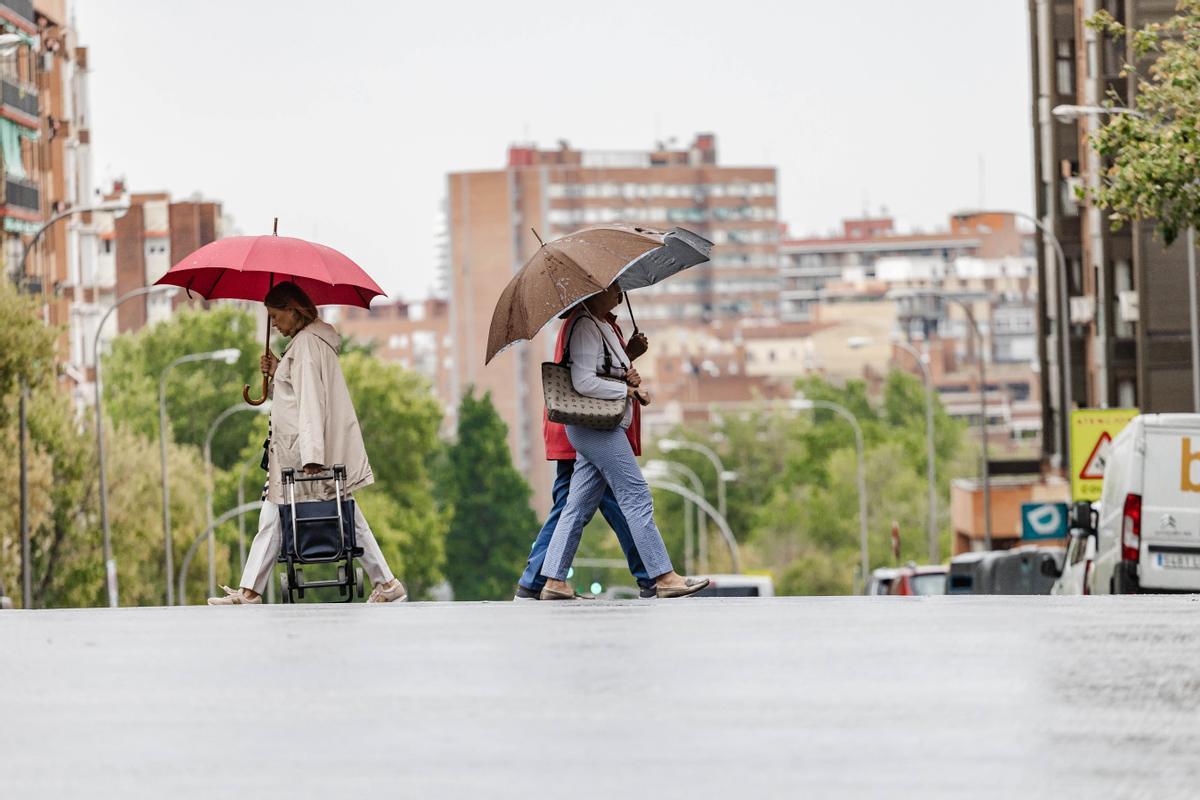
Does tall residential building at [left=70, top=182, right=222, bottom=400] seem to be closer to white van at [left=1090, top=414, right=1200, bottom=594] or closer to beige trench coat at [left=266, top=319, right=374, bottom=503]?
white van at [left=1090, top=414, right=1200, bottom=594]

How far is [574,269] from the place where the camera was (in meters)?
14.1

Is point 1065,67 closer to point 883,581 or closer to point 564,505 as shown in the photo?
point 883,581

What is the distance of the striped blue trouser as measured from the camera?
1425 centimetres

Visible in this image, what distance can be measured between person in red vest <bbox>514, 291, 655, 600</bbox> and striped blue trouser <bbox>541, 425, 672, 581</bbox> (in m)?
0.12

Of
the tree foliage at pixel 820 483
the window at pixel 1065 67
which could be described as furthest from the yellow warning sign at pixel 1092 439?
the tree foliage at pixel 820 483

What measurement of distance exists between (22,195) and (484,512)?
2302 inches

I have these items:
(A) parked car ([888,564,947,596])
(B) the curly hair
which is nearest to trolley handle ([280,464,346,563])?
(B) the curly hair

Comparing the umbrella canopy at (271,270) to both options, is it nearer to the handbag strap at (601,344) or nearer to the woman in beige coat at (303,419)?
the woman in beige coat at (303,419)

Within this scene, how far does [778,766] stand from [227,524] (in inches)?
3499

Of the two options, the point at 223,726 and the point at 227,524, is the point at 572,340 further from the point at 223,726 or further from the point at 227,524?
the point at 227,524

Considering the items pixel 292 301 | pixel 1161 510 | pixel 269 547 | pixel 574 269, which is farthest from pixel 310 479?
pixel 1161 510

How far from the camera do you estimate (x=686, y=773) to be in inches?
309

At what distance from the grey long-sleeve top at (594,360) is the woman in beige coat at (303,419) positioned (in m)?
1.23

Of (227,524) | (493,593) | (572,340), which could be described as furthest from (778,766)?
(493,593)
